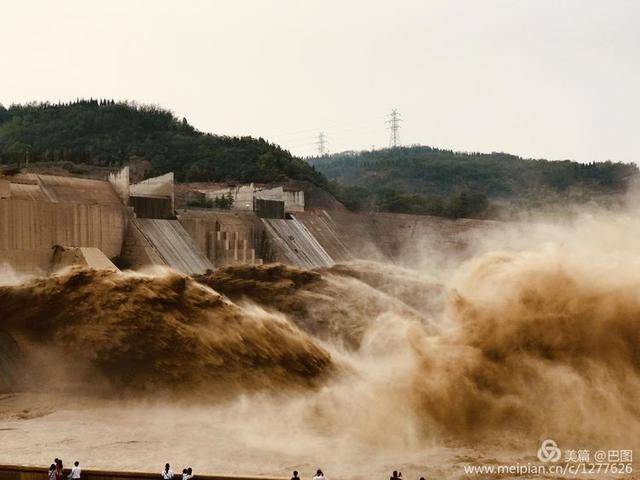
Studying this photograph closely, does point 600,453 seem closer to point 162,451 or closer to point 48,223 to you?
point 162,451

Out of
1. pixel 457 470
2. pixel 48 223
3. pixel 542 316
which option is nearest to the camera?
pixel 457 470

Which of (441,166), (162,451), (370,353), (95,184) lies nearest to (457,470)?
(162,451)

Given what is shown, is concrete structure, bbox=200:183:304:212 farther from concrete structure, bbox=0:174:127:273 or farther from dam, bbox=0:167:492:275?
concrete structure, bbox=0:174:127:273

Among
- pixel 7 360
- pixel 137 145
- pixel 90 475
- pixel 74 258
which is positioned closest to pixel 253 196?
pixel 74 258

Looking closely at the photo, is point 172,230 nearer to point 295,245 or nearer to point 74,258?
point 74,258

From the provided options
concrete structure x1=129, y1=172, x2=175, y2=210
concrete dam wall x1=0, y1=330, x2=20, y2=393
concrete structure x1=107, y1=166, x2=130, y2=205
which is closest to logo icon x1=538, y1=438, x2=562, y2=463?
concrete dam wall x1=0, y1=330, x2=20, y2=393

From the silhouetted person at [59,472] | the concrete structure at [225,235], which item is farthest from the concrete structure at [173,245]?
the silhouetted person at [59,472]
